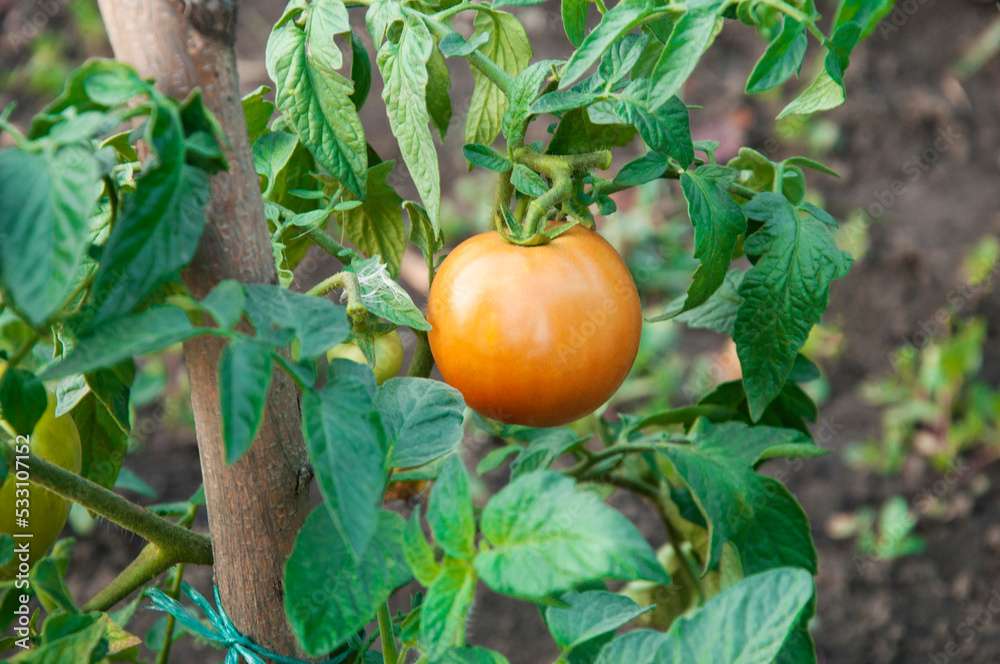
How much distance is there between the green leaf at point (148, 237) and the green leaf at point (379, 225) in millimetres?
336

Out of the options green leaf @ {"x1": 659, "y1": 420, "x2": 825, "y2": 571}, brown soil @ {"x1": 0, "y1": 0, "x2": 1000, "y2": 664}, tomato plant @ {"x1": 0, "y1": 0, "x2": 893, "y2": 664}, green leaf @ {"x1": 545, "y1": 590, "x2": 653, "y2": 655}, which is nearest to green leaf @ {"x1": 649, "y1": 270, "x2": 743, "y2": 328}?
tomato plant @ {"x1": 0, "y1": 0, "x2": 893, "y2": 664}

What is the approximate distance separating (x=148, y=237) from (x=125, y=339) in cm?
5

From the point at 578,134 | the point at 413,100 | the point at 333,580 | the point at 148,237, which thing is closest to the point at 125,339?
the point at 148,237

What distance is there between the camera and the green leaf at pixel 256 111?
66 centimetres

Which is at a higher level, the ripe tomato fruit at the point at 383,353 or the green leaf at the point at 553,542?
the green leaf at the point at 553,542

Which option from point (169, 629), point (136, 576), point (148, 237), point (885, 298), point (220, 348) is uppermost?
point (148, 237)

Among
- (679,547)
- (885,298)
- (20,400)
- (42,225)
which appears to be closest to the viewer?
(42,225)

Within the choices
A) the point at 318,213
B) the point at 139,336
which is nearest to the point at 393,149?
the point at 318,213

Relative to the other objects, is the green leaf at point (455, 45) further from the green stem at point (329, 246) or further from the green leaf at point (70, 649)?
the green leaf at point (70, 649)

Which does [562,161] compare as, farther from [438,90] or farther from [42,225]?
[42,225]

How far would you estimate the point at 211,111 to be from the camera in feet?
1.51

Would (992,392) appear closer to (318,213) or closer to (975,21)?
(975,21)

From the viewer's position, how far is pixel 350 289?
0.56m

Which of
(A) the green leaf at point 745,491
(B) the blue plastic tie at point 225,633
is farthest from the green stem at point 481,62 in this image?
(B) the blue plastic tie at point 225,633
